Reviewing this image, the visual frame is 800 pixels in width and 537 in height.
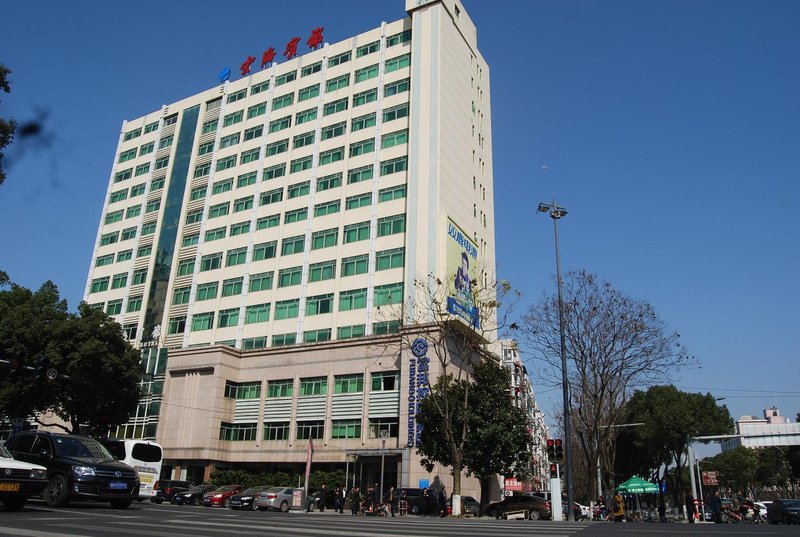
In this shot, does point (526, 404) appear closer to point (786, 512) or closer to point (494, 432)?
point (494, 432)

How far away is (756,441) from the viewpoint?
121ft

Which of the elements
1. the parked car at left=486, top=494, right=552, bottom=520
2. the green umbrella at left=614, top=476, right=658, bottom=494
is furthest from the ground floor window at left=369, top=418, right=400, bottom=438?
the green umbrella at left=614, top=476, right=658, bottom=494

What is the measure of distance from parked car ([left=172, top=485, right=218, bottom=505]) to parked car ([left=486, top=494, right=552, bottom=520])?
16.4 m

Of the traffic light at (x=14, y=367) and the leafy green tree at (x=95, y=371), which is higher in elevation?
the leafy green tree at (x=95, y=371)

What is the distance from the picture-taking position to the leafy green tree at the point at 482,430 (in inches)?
1353

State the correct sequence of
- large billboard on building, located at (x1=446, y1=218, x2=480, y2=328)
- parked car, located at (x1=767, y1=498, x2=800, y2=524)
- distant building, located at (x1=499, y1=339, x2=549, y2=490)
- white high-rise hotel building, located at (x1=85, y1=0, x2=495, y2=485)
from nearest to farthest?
parked car, located at (x1=767, y1=498, x2=800, y2=524)
large billboard on building, located at (x1=446, y1=218, x2=480, y2=328)
white high-rise hotel building, located at (x1=85, y1=0, x2=495, y2=485)
distant building, located at (x1=499, y1=339, x2=549, y2=490)

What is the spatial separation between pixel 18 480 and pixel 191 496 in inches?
935

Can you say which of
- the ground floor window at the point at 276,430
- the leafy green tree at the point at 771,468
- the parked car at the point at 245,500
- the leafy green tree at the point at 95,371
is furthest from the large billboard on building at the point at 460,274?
the leafy green tree at the point at 771,468

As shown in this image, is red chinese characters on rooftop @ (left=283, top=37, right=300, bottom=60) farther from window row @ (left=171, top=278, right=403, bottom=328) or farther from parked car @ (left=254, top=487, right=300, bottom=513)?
parked car @ (left=254, top=487, right=300, bottom=513)

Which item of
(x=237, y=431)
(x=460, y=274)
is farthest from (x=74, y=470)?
(x=237, y=431)

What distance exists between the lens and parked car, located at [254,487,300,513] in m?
28.8

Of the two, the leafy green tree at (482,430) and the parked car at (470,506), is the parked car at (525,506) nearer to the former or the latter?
the parked car at (470,506)

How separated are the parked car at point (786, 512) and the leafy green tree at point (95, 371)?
1592 inches

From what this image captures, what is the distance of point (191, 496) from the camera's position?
33.0m
